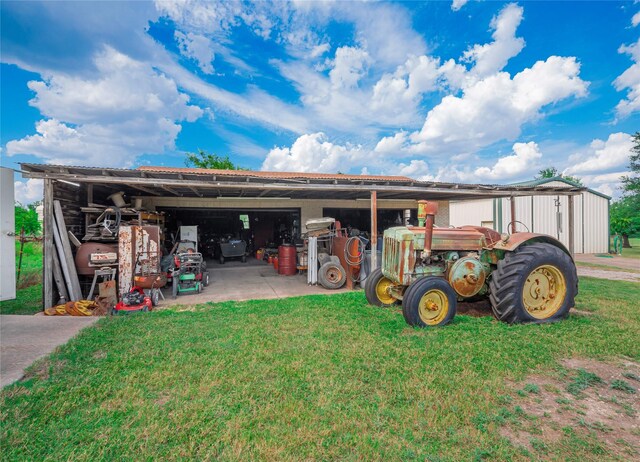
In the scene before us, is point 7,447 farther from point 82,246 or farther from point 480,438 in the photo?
point 82,246

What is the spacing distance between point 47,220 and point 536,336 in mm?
8259

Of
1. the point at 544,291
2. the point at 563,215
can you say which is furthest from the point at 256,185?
the point at 563,215

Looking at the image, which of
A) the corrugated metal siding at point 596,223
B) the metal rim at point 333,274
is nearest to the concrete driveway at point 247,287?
the metal rim at point 333,274

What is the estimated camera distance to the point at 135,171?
586 centimetres

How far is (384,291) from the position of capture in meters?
→ 5.41

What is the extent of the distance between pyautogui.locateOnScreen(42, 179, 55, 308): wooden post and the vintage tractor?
241 inches

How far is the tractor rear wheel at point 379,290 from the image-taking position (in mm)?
5348

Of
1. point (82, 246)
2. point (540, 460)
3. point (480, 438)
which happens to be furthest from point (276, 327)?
point (82, 246)

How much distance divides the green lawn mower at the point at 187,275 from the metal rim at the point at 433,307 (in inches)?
201

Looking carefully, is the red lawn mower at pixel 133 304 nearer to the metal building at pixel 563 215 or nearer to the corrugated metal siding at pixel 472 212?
the corrugated metal siding at pixel 472 212

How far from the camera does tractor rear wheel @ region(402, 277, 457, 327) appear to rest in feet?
13.3

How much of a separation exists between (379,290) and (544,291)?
2481 millimetres

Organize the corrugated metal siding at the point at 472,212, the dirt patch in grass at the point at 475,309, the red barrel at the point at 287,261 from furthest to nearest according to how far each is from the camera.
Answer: the corrugated metal siding at the point at 472,212 < the red barrel at the point at 287,261 < the dirt patch in grass at the point at 475,309

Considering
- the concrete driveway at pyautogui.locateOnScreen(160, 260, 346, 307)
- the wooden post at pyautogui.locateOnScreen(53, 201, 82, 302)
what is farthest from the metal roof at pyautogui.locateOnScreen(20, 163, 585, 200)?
the concrete driveway at pyautogui.locateOnScreen(160, 260, 346, 307)
